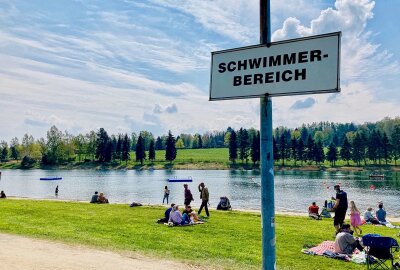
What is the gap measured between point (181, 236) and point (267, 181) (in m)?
12.7

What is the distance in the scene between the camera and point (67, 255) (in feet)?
39.1

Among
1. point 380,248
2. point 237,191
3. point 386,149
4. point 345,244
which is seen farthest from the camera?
point 386,149

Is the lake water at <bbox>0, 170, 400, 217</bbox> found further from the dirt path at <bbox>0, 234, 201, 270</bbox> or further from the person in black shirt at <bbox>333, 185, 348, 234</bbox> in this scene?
the dirt path at <bbox>0, 234, 201, 270</bbox>

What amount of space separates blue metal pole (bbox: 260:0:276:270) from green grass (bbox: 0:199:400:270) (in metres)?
7.76

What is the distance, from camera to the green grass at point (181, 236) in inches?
477

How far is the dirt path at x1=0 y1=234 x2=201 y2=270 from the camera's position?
1040 centimetres

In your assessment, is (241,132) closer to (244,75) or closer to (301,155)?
(301,155)

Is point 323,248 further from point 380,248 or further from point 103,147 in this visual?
point 103,147

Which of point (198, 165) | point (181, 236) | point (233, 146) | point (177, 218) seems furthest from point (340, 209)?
point (198, 165)

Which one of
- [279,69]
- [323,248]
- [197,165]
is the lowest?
[197,165]

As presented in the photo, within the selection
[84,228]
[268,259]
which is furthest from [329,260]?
[84,228]

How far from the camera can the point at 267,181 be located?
3.96 meters

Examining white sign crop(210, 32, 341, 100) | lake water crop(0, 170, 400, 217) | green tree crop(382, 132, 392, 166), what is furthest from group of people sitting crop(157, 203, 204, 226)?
green tree crop(382, 132, 392, 166)

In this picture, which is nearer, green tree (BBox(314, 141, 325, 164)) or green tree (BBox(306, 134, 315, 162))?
green tree (BBox(314, 141, 325, 164))
